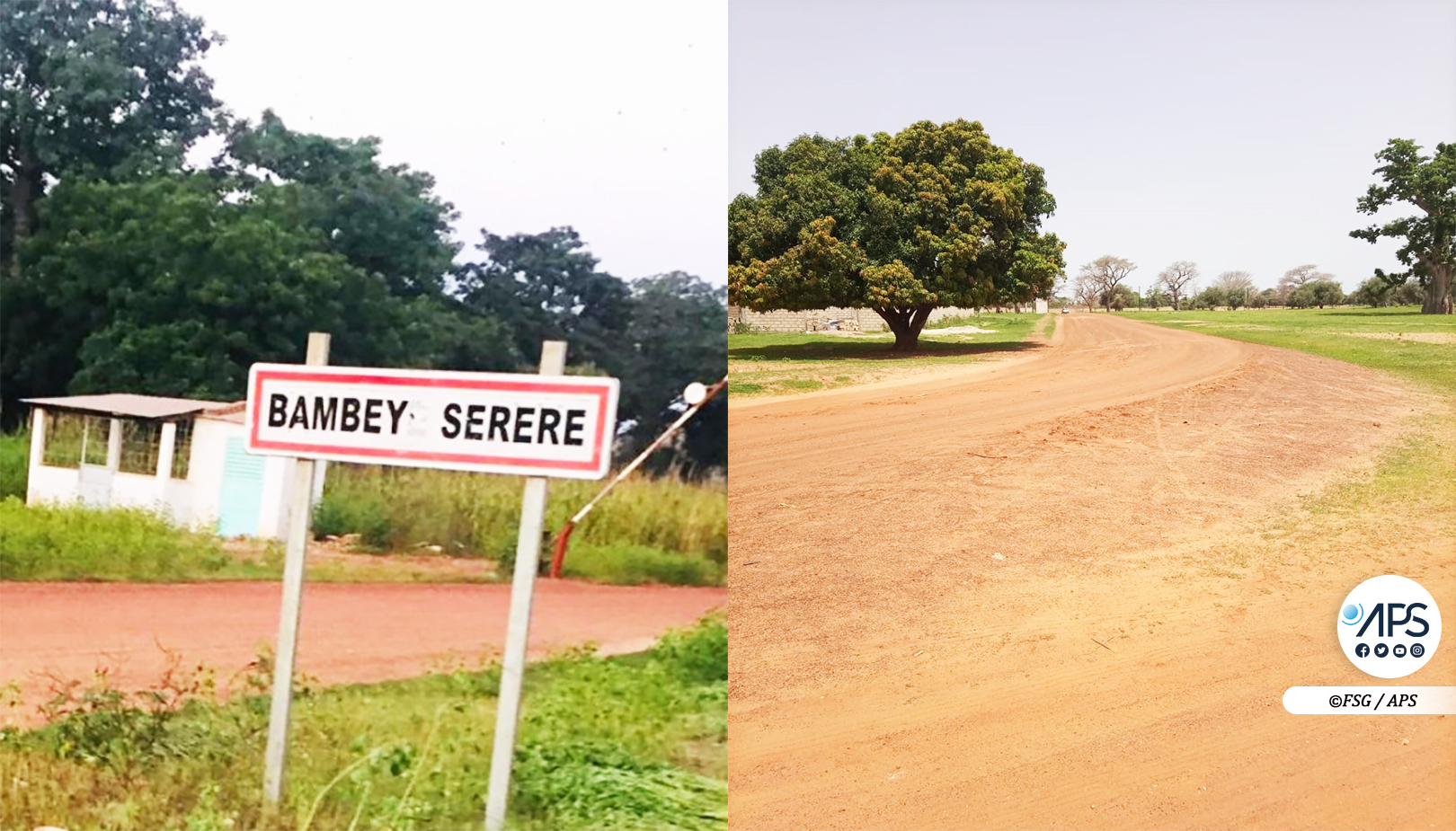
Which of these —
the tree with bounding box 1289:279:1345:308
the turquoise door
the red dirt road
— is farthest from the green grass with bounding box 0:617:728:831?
the tree with bounding box 1289:279:1345:308

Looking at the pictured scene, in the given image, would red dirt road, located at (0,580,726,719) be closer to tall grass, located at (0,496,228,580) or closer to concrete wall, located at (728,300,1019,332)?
tall grass, located at (0,496,228,580)

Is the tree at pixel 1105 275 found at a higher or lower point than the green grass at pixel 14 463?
higher

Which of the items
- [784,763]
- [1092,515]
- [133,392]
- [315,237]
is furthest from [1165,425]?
[133,392]

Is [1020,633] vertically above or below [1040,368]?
below

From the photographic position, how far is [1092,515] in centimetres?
283

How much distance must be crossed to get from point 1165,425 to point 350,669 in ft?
6.99

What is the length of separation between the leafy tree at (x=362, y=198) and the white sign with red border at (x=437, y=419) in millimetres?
492

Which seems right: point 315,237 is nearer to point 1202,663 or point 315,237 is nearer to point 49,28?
point 49,28

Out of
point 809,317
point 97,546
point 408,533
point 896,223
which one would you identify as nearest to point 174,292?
point 97,546

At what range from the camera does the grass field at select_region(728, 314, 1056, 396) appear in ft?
9.61

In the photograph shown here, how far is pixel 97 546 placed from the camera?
3.17 metres

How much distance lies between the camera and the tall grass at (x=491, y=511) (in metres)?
2.95

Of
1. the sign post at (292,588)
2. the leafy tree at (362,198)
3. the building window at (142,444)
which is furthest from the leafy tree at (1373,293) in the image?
the building window at (142,444)

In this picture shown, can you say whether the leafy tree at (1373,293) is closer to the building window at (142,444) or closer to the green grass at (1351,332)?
the green grass at (1351,332)
